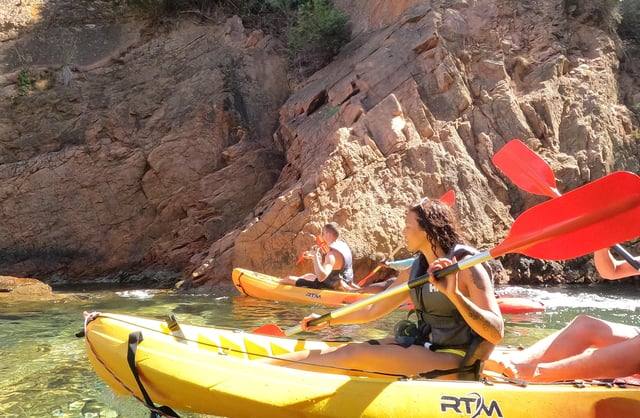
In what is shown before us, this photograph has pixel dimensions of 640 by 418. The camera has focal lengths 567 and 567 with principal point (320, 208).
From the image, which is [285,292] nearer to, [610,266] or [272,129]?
[610,266]

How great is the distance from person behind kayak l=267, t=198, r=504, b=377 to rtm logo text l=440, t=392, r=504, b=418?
1.05 ft

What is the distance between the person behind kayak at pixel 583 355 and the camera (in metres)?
3.05

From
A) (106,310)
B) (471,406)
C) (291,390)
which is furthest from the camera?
(106,310)

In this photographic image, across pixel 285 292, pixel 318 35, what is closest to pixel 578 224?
pixel 285 292

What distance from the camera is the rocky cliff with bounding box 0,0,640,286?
32.6ft

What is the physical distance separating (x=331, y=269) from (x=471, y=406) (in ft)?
17.3

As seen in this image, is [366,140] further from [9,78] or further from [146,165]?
[9,78]

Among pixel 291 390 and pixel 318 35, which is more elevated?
pixel 318 35

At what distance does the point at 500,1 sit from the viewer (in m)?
11.8

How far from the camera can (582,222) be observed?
292 cm

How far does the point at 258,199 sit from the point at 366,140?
3.20 m

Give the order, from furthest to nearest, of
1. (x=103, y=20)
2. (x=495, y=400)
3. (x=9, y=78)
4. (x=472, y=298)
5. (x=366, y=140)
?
(x=103, y=20), (x=9, y=78), (x=366, y=140), (x=472, y=298), (x=495, y=400)

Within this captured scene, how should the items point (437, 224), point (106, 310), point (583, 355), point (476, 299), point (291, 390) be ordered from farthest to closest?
point (106, 310)
point (583, 355)
point (437, 224)
point (476, 299)
point (291, 390)

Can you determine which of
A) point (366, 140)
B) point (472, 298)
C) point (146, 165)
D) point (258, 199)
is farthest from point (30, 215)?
point (472, 298)
